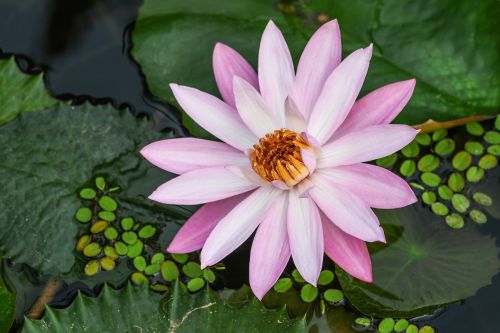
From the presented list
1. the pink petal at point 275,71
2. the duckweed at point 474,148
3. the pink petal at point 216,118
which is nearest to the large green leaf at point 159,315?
the pink petal at point 216,118

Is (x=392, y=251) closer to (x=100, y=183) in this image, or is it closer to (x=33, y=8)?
(x=100, y=183)

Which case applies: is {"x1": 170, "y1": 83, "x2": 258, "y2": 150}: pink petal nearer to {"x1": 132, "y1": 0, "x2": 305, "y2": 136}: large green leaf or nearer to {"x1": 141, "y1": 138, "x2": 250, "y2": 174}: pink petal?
{"x1": 141, "y1": 138, "x2": 250, "y2": 174}: pink petal

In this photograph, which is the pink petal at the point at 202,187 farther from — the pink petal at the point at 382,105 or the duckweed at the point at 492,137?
the duckweed at the point at 492,137

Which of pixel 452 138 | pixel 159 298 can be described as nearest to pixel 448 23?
pixel 452 138

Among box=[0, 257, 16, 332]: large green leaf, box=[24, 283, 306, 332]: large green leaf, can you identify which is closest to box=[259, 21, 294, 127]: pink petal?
box=[24, 283, 306, 332]: large green leaf

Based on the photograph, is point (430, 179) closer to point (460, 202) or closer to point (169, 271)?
point (460, 202)
